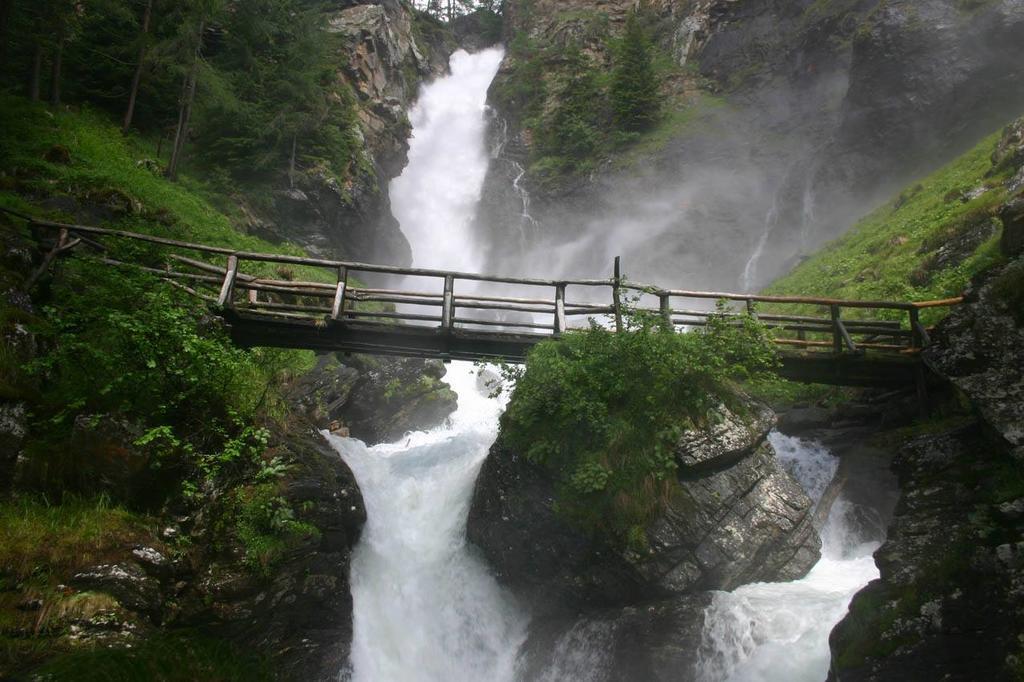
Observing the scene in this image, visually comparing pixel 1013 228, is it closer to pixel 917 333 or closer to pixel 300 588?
pixel 917 333

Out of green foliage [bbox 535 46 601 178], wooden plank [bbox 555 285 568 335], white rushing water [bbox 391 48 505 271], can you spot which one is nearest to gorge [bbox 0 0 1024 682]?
wooden plank [bbox 555 285 568 335]

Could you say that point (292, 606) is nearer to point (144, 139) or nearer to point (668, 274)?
point (144, 139)

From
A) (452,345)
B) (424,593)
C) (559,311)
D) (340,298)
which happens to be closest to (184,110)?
(340,298)

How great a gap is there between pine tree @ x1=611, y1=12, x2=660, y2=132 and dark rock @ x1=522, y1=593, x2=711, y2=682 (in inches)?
1209

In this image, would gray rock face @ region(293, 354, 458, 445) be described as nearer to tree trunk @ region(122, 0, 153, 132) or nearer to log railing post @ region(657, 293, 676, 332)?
log railing post @ region(657, 293, 676, 332)

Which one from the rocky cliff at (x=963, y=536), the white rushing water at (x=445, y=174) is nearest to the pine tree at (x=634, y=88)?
the white rushing water at (x=445, y=174)

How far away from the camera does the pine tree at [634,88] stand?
3409cm

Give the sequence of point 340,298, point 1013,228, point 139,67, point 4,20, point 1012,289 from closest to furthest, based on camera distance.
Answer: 1. point 1012,289
2. point 1013,228
3. point 340,298
4. point 4,20
5. point 139,67

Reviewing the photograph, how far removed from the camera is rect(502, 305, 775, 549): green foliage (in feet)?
27.2

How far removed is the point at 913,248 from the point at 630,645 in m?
13.6

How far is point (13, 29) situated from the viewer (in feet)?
59.0

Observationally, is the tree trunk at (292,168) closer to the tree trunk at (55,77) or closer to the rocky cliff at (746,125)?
A: the tree trunk at (55,77)

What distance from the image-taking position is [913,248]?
51.8ft

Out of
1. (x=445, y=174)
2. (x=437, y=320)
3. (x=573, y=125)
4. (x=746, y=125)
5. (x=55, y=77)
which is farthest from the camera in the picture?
(x=445, y=174)
